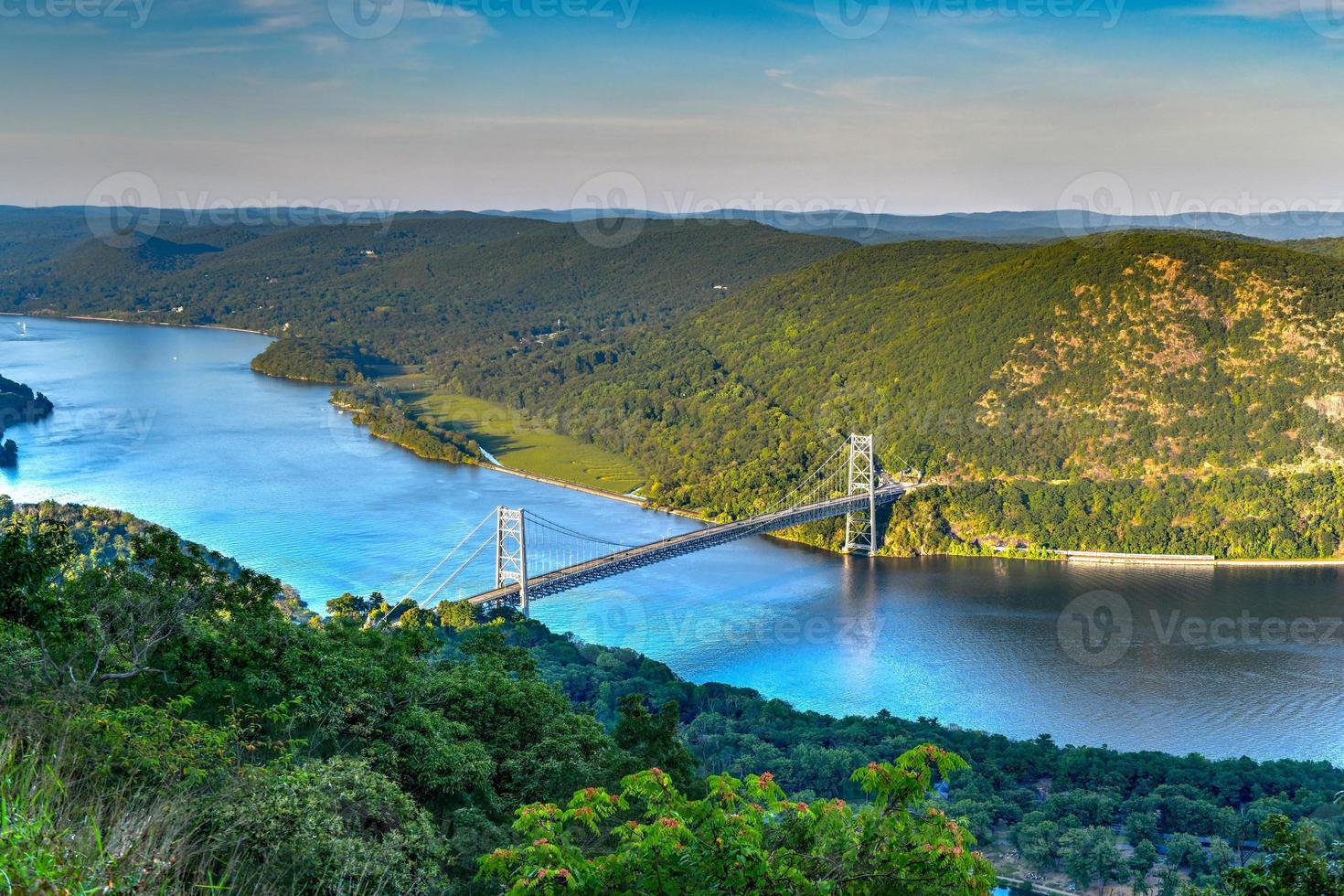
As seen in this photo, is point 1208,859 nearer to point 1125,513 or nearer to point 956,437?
point 1125,513

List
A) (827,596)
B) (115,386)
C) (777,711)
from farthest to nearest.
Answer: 1. (115,386)
2. (827,596)
3. (777,711)

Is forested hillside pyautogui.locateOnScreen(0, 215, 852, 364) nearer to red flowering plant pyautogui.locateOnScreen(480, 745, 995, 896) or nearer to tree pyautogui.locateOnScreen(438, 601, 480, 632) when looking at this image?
tree pyautogui.locateOnScreen(438, 601, 480, 632)

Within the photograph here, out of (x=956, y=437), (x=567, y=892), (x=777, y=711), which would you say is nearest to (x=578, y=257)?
(x=956, y=437)

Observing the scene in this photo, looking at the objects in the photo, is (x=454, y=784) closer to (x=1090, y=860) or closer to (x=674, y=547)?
(x=1090, y=860)

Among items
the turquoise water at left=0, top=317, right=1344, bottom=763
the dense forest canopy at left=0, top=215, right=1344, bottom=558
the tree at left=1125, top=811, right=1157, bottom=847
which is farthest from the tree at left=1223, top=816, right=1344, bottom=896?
the dense forest canopy at left=0, top=215, right=1344, bottom=558

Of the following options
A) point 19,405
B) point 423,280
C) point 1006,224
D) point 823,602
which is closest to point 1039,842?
point 823,602
